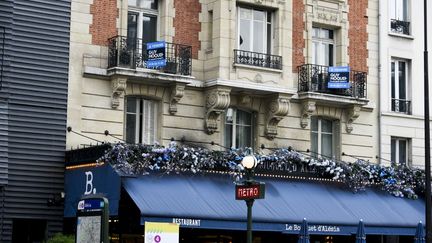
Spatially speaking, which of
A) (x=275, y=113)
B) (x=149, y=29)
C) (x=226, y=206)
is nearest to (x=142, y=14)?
(x=149, y=29)

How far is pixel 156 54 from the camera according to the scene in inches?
1050

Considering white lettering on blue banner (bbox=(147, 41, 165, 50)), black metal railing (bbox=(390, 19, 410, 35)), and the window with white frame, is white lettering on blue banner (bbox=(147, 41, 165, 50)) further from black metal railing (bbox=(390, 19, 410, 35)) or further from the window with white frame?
black metal railing (bbox=(390, 19, 410, 35))

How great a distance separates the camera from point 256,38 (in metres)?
29.8

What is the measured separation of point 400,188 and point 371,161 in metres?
2.27

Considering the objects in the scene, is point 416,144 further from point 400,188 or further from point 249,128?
point 249,128

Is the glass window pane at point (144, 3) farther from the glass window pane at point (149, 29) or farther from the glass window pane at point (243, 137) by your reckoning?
the glass window pane at point (243, 137)

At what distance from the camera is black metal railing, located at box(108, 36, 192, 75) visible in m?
26.8

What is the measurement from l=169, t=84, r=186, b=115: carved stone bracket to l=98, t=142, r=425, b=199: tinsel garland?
1.67 meters

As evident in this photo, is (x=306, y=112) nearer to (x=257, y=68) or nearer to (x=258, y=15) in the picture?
(x=257, y=68)

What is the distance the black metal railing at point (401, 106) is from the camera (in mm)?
33344

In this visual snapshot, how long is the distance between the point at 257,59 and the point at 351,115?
4.48 metres

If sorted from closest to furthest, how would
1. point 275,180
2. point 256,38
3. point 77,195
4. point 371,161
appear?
point 77,195 < point 275,180 < point 256,38 < point 371,161

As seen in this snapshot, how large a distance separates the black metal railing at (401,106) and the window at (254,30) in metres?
6.07

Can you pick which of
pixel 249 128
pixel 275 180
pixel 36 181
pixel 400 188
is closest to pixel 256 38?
pixel 249 128
